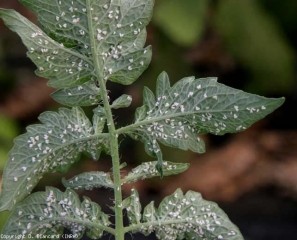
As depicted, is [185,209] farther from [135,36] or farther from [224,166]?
[224,166]

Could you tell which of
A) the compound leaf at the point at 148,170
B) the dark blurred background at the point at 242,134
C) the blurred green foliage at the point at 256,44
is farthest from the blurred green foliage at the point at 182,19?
the compound leaf at the point at 148,170

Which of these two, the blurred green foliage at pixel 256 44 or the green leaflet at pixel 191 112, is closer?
the green leaflet at pixel 191 112

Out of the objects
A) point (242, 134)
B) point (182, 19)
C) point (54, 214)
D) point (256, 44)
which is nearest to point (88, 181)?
point (54, 214)

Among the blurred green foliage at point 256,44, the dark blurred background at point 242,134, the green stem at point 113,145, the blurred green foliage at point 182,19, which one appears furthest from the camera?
the blurred green foliage at point 256,44

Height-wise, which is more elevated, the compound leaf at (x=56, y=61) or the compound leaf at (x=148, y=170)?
the compound leaf at (x=56, y=61)

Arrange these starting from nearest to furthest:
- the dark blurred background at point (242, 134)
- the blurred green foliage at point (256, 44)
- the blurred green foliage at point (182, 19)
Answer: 1. the blurred green foliage at point (182, 19)
2. the dark blurred background at point (242, 134)
3. the blurred green foliage at point (256, 44)

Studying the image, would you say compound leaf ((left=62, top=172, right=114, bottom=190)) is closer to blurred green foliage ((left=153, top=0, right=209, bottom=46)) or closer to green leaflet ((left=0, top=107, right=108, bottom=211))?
green leaflet ((left=0, top=107, right=108, bottom=211))

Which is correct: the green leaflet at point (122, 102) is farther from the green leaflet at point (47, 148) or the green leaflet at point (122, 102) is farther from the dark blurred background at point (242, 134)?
the dark blurred background at point (242, 134)
